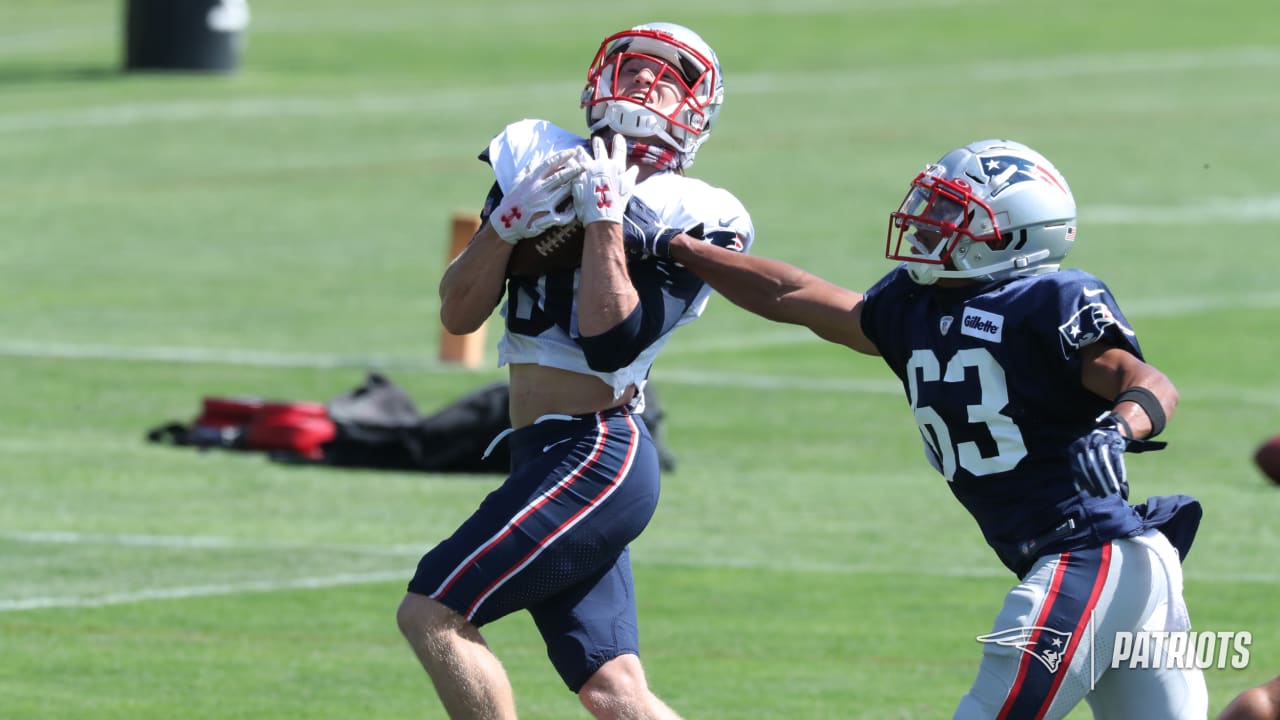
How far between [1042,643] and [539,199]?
1.66 meters

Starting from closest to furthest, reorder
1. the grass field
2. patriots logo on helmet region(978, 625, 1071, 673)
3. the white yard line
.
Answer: patriots logo on helmet region(978, 625, 1071, 673)
the grass field
the white yard line

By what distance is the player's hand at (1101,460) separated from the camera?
17.4 feet

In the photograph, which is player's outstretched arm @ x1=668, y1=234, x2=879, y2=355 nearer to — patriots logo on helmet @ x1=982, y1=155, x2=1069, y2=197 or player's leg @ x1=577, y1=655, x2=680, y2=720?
patriots logo on helmet @ x1=982, y1=155, x2=1069, y2=197

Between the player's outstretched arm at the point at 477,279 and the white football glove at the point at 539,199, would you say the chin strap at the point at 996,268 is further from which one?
the player's outstretched arm at the point at 477,279

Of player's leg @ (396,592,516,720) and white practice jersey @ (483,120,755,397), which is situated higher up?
white practice jersey @ (483,120,755,397)

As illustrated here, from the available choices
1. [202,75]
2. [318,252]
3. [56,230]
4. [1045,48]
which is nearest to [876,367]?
[318,252]

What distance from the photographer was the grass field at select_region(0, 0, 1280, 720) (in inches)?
364

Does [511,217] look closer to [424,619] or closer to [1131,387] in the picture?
[424,619]

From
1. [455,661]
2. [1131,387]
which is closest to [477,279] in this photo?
[455,661]

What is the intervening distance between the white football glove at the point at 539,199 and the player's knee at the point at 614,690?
1119 mm

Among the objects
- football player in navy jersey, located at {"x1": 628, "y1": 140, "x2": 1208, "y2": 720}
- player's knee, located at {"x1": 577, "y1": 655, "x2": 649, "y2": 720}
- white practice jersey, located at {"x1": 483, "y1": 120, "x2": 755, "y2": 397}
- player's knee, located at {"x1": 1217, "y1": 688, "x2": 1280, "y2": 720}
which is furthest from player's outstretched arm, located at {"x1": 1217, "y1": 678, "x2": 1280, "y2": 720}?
white practice jersey, located at {"x1": 483, "y1": 120, "x2": 755, "y2": 397}

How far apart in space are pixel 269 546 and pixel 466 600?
533cm

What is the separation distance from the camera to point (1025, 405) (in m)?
5.79

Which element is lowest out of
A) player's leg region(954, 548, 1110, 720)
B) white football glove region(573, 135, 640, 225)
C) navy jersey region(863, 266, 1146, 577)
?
player's leg region(954, 548, 1110, 720)
